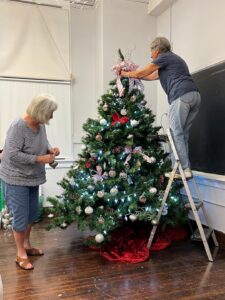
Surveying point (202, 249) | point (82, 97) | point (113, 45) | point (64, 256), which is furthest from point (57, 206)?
point (113, 45)

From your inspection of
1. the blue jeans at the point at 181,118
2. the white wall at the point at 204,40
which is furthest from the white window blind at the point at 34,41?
the blue jeans at the point at 181,118

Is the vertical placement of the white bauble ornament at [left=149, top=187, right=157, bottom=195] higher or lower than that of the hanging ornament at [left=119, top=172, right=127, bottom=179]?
lower

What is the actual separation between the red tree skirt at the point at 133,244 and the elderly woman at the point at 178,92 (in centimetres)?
71

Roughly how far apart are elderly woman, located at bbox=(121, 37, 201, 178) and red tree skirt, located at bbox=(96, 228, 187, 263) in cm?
71

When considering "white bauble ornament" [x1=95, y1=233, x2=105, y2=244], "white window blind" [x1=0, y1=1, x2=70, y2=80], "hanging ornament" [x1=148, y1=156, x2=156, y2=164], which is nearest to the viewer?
"white bauble ornament" [x1=95, y1=233, x2=105, y2=244]

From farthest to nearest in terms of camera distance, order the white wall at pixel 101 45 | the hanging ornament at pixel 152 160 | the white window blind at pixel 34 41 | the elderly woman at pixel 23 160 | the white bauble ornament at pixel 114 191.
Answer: the white wall at pixel 101 45, the white window blind at pixel 34 41, the hanging ornament at pixel 152 160, the white bauble ornament at pixel 114 191, the elderly woman at pixel 23 160

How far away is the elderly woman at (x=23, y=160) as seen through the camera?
85.2 inches

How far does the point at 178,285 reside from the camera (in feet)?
6.54

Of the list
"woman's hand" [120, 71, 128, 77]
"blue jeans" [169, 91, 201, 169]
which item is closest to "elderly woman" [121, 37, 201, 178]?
"blue jeans" [169, 91, 201, 169]

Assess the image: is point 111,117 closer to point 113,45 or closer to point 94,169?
point 94,169

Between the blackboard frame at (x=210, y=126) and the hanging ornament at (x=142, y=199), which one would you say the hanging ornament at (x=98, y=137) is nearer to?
the hanging ornament at (x=142, y=199)

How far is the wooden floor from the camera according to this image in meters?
1.89

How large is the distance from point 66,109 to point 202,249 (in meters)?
2.60

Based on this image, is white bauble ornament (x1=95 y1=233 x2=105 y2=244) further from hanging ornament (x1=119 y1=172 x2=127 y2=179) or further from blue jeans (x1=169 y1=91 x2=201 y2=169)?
blue jeans (x1=169 y1=91 x2=201 y2=169)
